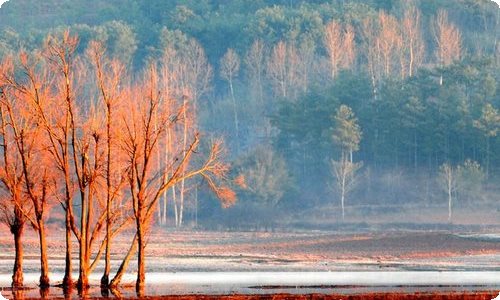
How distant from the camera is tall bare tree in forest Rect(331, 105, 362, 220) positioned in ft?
361

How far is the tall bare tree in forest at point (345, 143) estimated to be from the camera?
361ft

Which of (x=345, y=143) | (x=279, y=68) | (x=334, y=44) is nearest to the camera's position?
(x=345, y=143)

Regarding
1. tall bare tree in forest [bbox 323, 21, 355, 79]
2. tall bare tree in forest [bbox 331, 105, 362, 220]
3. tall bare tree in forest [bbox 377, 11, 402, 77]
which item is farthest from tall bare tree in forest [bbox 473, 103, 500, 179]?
tall bare tree in forest [bbox 323, 21, 355, 79]

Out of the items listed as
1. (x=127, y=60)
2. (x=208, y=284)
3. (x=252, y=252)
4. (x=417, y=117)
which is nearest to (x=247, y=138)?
(x=127, y=60)

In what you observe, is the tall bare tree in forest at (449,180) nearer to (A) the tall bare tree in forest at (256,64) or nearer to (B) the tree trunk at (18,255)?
(A) the tall bare tree in forest at (256,64)

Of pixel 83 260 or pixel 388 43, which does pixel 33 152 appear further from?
pixel 388 43

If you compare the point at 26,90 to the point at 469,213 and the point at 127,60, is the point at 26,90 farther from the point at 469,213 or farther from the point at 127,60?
the point at 127,60

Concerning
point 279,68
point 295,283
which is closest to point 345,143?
point 279,68

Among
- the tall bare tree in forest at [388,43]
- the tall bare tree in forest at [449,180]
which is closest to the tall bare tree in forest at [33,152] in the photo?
the tall bare tree in forest at [449,180]

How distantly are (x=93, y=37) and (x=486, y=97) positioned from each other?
48794 millimetres

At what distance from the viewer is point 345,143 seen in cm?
11144

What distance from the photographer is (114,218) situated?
41.3 meters

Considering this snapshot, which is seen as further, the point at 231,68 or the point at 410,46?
the point at 231,68

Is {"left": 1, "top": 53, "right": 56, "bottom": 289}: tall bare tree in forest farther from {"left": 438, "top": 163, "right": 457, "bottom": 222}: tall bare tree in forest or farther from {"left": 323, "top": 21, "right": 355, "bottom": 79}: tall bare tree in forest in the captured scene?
{"left": 323, "top": 21, "right": 355, "bottom": 79}: tall bare tree in forest
